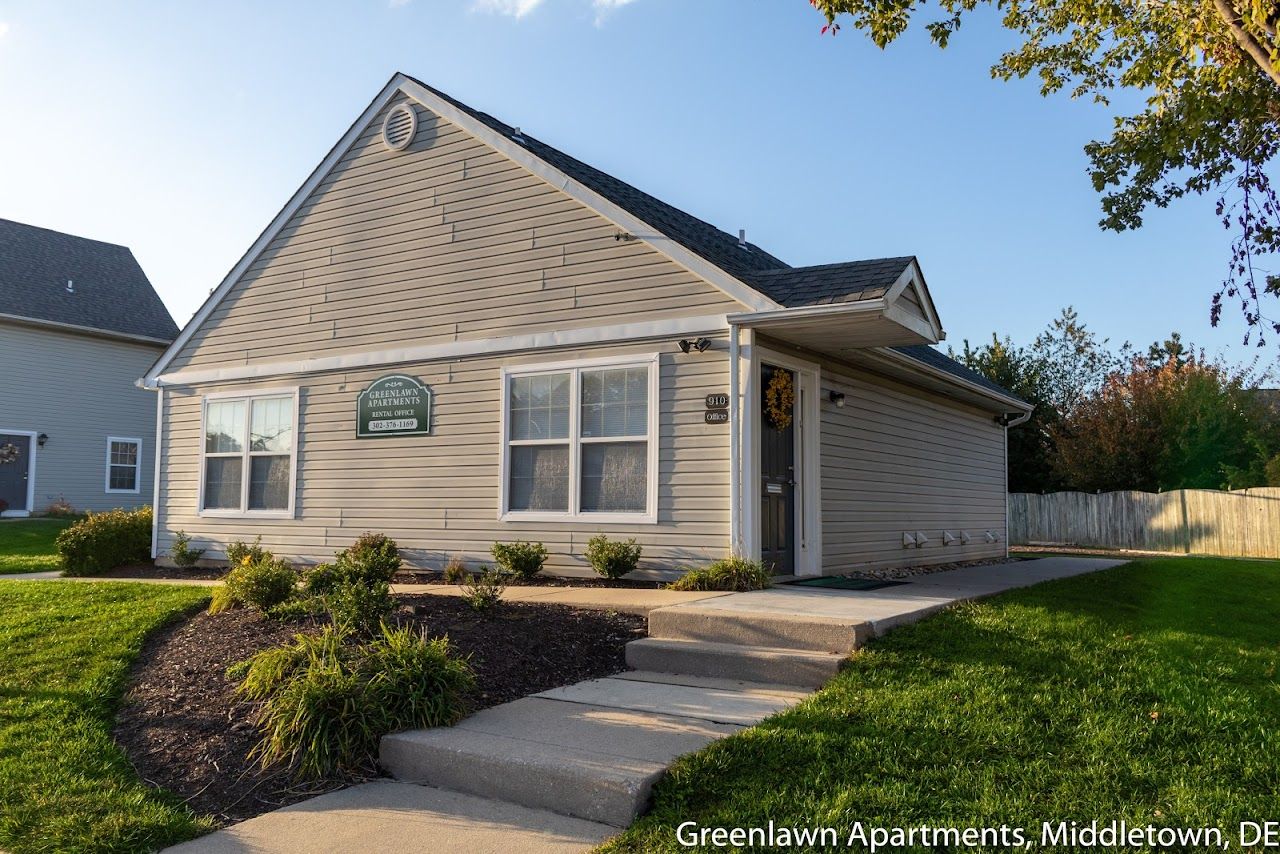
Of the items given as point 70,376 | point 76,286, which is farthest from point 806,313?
point 76,286

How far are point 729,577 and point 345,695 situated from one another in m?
4.01

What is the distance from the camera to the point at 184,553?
39.0ft

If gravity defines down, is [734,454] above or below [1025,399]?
below

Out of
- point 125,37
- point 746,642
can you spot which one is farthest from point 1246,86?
point 125,37

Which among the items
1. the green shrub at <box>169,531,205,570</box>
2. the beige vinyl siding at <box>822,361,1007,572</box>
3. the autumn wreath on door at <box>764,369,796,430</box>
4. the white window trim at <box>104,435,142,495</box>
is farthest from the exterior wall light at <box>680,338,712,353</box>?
the white window trim at <box>104,435,142,495</box>

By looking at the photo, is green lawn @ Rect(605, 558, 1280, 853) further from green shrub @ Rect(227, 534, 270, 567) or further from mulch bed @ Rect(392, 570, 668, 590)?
green shrub @ Rect(227, 534, 270, 567)

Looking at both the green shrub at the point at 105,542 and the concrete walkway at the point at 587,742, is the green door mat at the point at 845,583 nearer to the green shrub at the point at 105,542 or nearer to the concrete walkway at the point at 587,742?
the concrete walkway at the point at 587,742

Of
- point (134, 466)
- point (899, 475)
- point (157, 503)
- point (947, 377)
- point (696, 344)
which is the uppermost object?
point (947, 377)

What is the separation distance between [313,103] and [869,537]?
7.60 meters

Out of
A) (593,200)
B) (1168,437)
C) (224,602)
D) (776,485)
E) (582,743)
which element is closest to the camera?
(582,743)

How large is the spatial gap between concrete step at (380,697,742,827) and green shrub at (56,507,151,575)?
9.10 metres

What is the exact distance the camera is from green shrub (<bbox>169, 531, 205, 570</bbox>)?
11883mm

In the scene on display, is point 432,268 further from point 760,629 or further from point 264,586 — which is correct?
point 760,629

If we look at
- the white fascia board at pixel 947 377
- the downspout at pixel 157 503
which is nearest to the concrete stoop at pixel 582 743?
the white fascia board at pixel 947 377
